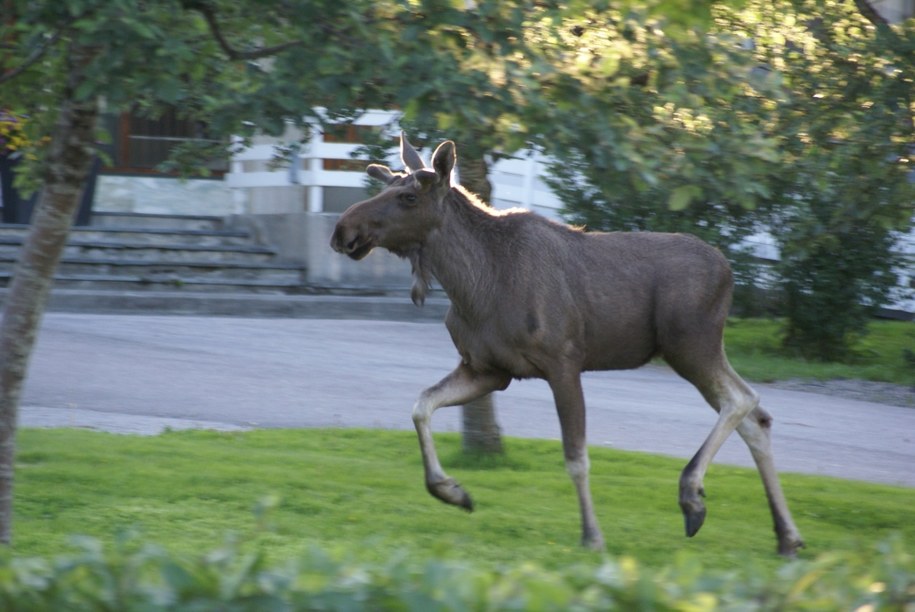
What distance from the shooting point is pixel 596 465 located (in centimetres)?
1047

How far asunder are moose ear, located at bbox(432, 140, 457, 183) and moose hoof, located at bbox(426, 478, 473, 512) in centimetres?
173

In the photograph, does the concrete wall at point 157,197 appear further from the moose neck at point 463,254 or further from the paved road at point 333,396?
the moose neck at point 463,254

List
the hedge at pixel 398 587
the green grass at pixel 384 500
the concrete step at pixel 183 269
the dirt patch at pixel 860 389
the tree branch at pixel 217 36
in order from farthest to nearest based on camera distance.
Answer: the concrete step at pixel 183 269 < the dirt patch at pixel 860 389 < the green grass at pixel 384 500 < the tree branch at pixel 217 36 < the hedge at pixel 398 587

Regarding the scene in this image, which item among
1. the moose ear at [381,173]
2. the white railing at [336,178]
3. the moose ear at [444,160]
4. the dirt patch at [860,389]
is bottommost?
the dirt patch at [860,389]

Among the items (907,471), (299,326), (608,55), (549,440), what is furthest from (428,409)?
(299,326)

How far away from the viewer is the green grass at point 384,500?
734cm

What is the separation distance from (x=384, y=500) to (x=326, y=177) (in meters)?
12.9

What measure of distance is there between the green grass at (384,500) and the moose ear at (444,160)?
80.7 inches

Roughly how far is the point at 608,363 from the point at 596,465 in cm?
272

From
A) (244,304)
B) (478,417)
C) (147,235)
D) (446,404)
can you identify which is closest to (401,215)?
(446,404)

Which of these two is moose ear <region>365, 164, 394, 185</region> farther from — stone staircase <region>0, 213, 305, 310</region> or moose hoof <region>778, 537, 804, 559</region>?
stone staircase <region>0, 213, 305, 310</region>

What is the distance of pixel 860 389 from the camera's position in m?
16.3

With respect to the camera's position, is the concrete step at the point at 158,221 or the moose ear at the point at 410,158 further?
the concrete step at the point at 158,221

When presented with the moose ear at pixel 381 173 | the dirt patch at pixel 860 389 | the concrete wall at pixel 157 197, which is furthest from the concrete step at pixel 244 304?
the moose ear at pixel 381 173
